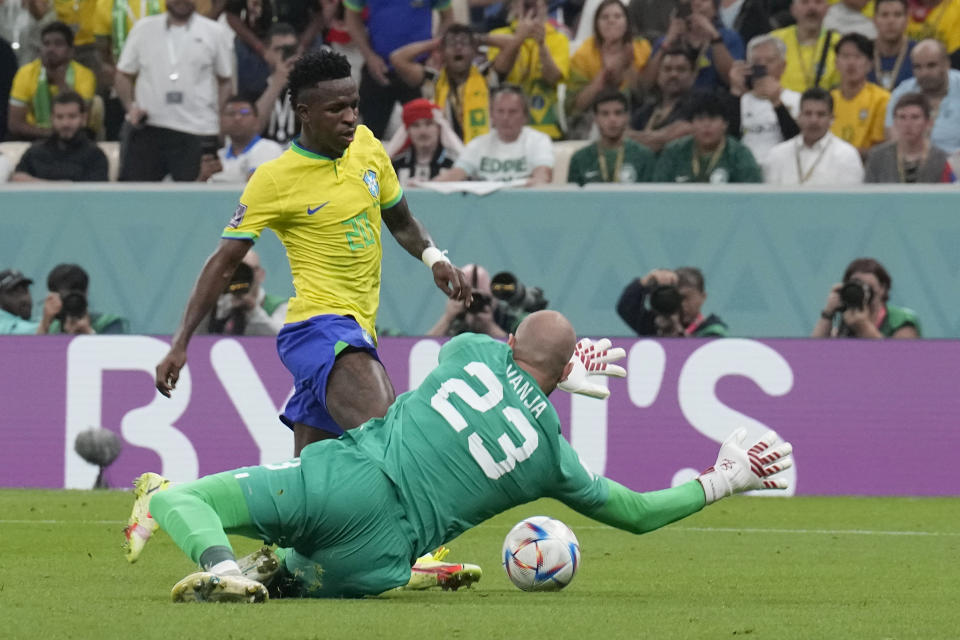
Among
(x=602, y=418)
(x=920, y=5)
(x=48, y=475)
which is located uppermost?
(x=920, y=5)

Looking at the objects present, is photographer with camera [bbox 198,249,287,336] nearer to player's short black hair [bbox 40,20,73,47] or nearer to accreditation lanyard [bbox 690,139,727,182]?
accreditation lanyard [bbox 690,139,727,182]

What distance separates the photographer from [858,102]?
51.4 ft

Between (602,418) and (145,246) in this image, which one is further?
(145,246)

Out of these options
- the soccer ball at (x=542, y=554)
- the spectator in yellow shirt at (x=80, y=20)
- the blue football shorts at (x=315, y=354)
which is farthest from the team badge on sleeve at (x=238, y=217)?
the spectator in yellow shirt at (x=80, y=20)

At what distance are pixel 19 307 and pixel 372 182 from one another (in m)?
7.43

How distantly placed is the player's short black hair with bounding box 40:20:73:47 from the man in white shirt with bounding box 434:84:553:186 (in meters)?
4.29

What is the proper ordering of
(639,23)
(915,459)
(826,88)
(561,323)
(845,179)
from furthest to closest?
1. (639,23)
2. (826,88)
3. (845,179)
4. (915,459)
5. (561,323)

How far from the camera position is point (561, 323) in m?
6.81

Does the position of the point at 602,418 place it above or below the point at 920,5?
below

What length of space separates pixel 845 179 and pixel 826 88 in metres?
1.43

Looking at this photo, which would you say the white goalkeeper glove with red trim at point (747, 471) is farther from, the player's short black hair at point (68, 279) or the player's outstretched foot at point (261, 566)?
the player's short black hair at point (68, 279)

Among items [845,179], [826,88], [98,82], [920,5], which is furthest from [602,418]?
[98,82]

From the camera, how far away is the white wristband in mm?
8203

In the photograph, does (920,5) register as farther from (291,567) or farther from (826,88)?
(291,567)
